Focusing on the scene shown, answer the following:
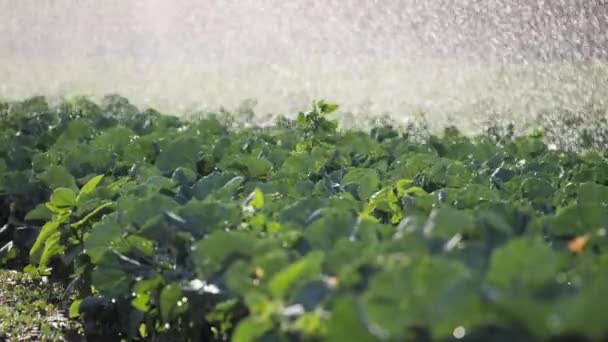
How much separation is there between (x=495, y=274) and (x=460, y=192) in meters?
1.72

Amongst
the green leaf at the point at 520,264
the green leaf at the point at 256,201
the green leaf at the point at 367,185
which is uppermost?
the green leaf at the point at 520,264

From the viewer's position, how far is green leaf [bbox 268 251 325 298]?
89.2 inches

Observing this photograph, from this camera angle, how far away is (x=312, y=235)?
2.82 m

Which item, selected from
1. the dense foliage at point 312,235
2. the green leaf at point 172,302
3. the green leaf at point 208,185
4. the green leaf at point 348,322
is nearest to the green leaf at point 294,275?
the dense foliage at point 312,235

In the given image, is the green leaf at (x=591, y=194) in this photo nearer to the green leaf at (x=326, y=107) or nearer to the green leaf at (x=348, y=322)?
the green leaf at (x=348, y=322)

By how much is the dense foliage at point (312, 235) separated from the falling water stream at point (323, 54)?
421cm

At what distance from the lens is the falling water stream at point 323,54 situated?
34.8 ft

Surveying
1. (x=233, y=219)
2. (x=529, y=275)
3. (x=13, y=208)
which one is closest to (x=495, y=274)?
(x=529, y=275)

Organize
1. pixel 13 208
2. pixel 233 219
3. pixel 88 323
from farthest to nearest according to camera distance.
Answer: pixel 13 208 < pixel 88 323 < pixel 233 219

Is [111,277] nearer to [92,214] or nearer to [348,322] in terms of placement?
[92,214]

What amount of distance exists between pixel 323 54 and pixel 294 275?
1366cm

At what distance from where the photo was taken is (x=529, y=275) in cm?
202

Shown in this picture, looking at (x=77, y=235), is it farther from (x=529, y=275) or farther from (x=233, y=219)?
(x=529, y=275)

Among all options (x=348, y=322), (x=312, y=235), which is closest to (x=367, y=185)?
(x=312, y=235)
